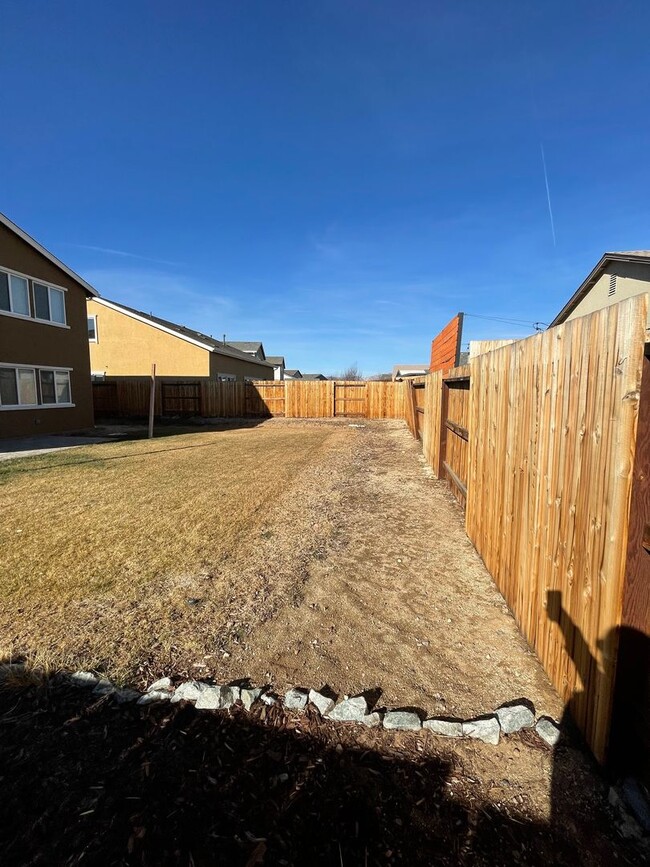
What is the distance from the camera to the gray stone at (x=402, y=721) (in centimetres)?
200

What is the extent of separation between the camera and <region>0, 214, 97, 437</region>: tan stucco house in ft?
39.1

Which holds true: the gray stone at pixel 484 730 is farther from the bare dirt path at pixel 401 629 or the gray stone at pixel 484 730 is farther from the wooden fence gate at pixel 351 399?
the wooden fence gate at pixel 351 399

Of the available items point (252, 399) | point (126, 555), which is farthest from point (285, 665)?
point (252, 399)

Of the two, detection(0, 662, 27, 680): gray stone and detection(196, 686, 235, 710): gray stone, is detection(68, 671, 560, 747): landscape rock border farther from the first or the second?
detection(0, 662, 27, 680): gray stone

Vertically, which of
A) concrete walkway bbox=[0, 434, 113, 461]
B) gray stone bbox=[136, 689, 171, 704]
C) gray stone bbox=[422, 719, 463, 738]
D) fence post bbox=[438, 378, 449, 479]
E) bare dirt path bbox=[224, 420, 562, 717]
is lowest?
bare dirt path bbox=[224, 420, 562, 717]

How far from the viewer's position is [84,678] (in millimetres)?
2299

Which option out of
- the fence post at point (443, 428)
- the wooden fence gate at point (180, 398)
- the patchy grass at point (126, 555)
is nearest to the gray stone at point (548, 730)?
the patchy grass at point (126, 555)

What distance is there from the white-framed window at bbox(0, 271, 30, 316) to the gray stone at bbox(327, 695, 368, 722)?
14198mm

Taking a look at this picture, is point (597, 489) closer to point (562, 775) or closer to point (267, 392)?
point (562, 775)

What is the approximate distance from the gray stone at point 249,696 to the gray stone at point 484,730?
3.41 feet

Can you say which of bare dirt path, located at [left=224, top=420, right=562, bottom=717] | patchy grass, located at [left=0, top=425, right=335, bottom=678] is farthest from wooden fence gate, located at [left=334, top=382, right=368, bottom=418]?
bare dirt path, located at [left=224, top=420, right=562, bottom=717]

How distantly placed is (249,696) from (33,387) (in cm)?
1413

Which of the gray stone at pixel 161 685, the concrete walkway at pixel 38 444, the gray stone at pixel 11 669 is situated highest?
the concrete walkway at pixel 38 444

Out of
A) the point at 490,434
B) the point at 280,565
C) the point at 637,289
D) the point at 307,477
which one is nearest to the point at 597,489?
the point at 490,434
